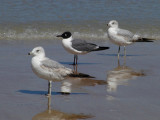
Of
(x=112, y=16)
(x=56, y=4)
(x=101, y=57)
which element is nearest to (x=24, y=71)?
(x=101, y=57)

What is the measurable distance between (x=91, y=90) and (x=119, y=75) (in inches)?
54.7

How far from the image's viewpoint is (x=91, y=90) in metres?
7.15

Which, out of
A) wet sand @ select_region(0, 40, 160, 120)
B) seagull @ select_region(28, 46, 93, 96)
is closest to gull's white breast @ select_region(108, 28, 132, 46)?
wet sand @ select_region(0, 40, 160, 120)

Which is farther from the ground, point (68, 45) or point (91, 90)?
point (68, 45)

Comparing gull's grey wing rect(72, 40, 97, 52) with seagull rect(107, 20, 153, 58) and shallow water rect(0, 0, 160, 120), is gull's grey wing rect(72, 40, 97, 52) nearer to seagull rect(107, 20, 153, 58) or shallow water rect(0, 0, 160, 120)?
shallow water rect(0, 0, 160, 120)

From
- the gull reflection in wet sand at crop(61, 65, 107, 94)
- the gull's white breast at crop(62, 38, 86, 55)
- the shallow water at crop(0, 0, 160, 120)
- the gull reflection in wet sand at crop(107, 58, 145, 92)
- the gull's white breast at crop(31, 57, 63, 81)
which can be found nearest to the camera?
the shallow water at crop(0, 0, 160, 120)

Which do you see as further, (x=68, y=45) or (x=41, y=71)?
(x=68, y=45)

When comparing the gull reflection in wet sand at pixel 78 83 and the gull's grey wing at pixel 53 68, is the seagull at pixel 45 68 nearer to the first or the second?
the gull's grey wing at pixel 53 68

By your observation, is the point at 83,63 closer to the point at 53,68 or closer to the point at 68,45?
the point at 68,45

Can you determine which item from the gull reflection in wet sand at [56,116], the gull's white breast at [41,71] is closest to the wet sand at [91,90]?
the gull reflection in wet sand at [56,116]

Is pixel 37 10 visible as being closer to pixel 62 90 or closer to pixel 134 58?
pixel 134 58

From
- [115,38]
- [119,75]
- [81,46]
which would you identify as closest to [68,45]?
[81,46]

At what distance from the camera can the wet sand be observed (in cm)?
589

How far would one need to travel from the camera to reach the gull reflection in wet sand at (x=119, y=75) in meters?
7.50
